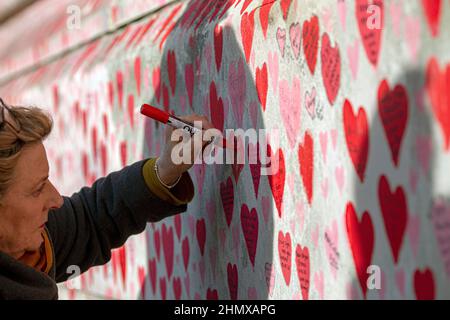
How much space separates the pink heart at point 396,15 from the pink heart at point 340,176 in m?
0.27

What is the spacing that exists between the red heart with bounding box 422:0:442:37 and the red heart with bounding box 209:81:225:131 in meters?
0.79

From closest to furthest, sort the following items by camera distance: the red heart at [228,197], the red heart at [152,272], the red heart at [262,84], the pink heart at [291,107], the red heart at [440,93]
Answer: the red heart at [440,93] → the pink heart at [291,107] → the red heart at [262,84] → the red heart at [228,197] → the red heart at [152,272]

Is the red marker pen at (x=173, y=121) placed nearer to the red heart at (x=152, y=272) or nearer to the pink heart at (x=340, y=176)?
the pink heart at (x=340, y=176)

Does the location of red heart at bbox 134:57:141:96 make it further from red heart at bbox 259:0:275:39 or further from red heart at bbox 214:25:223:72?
red heart at bbox 259:0:275:39

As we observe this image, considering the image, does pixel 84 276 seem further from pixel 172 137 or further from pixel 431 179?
pixel 431 179

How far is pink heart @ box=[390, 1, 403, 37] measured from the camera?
50.4 inches

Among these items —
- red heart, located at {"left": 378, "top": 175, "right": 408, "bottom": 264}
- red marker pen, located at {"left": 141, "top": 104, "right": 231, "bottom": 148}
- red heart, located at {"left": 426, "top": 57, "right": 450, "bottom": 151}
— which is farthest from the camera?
red marker pen, located at {"left": 141, "top": 104, "right": 231, "bottom": 148}

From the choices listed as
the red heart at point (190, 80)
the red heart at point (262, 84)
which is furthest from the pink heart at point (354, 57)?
the red heart at point (190, 80)

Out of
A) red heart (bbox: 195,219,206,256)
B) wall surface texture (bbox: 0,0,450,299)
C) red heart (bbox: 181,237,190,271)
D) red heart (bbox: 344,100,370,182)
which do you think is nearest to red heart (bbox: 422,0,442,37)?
wall surface texture (bbox: 0,0,450,299)

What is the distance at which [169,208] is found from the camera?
6.57 feet

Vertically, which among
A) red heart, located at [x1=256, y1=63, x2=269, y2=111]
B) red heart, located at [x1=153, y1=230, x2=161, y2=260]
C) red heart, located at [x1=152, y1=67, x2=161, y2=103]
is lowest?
red heart, located at [x1=153, y1=230, x2=161, y2=260]

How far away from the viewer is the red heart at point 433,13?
1.21 metres

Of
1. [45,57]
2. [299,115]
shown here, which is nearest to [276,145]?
[299,115]

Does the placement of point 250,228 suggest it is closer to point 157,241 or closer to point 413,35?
point 157,241
